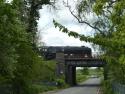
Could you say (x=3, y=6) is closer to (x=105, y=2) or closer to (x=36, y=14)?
(x=105, y=2)

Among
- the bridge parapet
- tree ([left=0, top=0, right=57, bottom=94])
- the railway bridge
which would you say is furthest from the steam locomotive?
tree ([left=0, top=0, right=57, bottom=94])

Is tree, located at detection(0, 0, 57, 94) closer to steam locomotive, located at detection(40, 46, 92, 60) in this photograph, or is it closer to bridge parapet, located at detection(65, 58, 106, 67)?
steam locomotive, located at detection(40, 46, 92, 60)

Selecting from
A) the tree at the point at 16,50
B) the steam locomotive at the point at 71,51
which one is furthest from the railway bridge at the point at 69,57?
the tree at the point at 16,50

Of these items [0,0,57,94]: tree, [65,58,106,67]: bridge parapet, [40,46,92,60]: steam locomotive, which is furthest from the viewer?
[65,58,106,67]: bridge parapet

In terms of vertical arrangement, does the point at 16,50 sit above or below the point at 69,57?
above

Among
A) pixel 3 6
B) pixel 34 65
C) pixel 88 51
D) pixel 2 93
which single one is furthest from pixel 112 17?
pixel 88 51

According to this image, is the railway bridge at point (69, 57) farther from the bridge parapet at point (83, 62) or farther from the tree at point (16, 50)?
the tree at point (16, 50)

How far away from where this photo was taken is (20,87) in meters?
39.6

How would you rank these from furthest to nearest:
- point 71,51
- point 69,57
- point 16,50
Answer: point 69,57
point 71,51
point 16,50

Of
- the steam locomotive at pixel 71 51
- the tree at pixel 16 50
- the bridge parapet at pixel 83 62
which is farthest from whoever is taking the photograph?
the bridge parapet at pixel 83 62

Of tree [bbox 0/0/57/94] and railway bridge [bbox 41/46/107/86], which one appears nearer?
tree [bbox 0/0/57/94]

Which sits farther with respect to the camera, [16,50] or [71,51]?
[71,51]

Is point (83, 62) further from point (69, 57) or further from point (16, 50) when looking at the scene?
point (16, 50)

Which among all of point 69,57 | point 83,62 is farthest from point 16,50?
point 83,62
